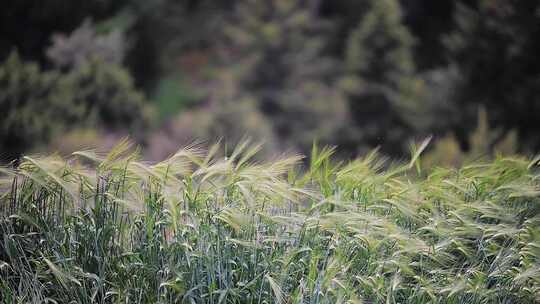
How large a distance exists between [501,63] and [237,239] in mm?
13845

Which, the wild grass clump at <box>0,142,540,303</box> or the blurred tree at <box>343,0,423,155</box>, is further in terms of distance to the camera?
the blurred tree at <box>343,0,423,155</box>

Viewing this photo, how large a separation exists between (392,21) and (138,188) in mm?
14289

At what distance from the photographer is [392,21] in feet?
58.0

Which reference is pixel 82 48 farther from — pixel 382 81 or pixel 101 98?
pixel 382 81

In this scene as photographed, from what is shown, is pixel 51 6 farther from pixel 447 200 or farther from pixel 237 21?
pixel 447 200

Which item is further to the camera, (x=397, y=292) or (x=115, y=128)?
(x=115, y=128)

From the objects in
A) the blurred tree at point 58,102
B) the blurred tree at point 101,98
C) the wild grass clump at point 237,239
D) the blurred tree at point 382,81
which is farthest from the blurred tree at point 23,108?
the wild grass clump at point 237,239

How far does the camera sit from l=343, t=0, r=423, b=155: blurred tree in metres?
17.8

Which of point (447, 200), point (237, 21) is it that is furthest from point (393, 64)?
point (447, 200)

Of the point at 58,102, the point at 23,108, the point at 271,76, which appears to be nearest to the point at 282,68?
the point at 271,76

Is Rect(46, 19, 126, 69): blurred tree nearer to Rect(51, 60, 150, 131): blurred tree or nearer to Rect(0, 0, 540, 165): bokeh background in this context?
Rect(0, 0, 540, 165): bokeh background

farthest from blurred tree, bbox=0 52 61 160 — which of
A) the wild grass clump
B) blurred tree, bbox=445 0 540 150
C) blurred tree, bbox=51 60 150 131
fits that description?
blurred tree, bbox=445 0 540 150

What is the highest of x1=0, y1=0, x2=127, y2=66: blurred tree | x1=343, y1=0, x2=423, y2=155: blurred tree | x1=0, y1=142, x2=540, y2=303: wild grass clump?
x1=0, y1=0, x2=127, y2=66: blurred tree

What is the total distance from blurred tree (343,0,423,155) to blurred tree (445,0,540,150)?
51.9 inches
